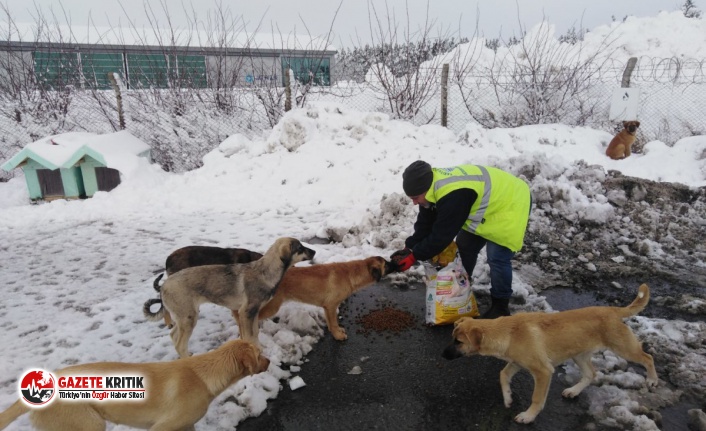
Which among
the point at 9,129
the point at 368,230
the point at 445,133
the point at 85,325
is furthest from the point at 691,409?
the point at 9,129

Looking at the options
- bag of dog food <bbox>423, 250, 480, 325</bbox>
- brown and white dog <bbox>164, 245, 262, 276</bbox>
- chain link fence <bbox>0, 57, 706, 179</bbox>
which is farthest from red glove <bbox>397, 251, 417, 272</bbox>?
chain link fence <bbox>0, 57, 706, 179</bbox>

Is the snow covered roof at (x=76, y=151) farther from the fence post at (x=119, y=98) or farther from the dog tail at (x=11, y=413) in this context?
the dog tail at (x=11, y=413)

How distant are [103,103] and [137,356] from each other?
511 inches

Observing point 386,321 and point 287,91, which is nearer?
point 386,321

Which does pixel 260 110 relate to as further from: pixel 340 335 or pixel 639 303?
pixel 639 303

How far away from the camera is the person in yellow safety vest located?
13.2 ft

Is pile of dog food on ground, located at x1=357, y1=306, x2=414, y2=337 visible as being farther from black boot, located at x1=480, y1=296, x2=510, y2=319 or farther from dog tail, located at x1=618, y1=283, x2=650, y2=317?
dog tail, located at x1=618, y1=283, x2=650, y2=317

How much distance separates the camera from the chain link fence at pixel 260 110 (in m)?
13.7

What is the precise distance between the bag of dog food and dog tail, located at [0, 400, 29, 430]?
348 cm

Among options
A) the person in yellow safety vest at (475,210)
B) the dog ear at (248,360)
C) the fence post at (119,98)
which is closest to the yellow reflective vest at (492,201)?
the person in yellow safety vest at (475,210)

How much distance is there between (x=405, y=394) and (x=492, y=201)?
203 cm

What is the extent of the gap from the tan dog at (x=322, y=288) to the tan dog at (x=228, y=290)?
0.20m

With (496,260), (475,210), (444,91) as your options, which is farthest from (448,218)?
(444,91)

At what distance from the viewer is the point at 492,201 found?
4168 millimetres
